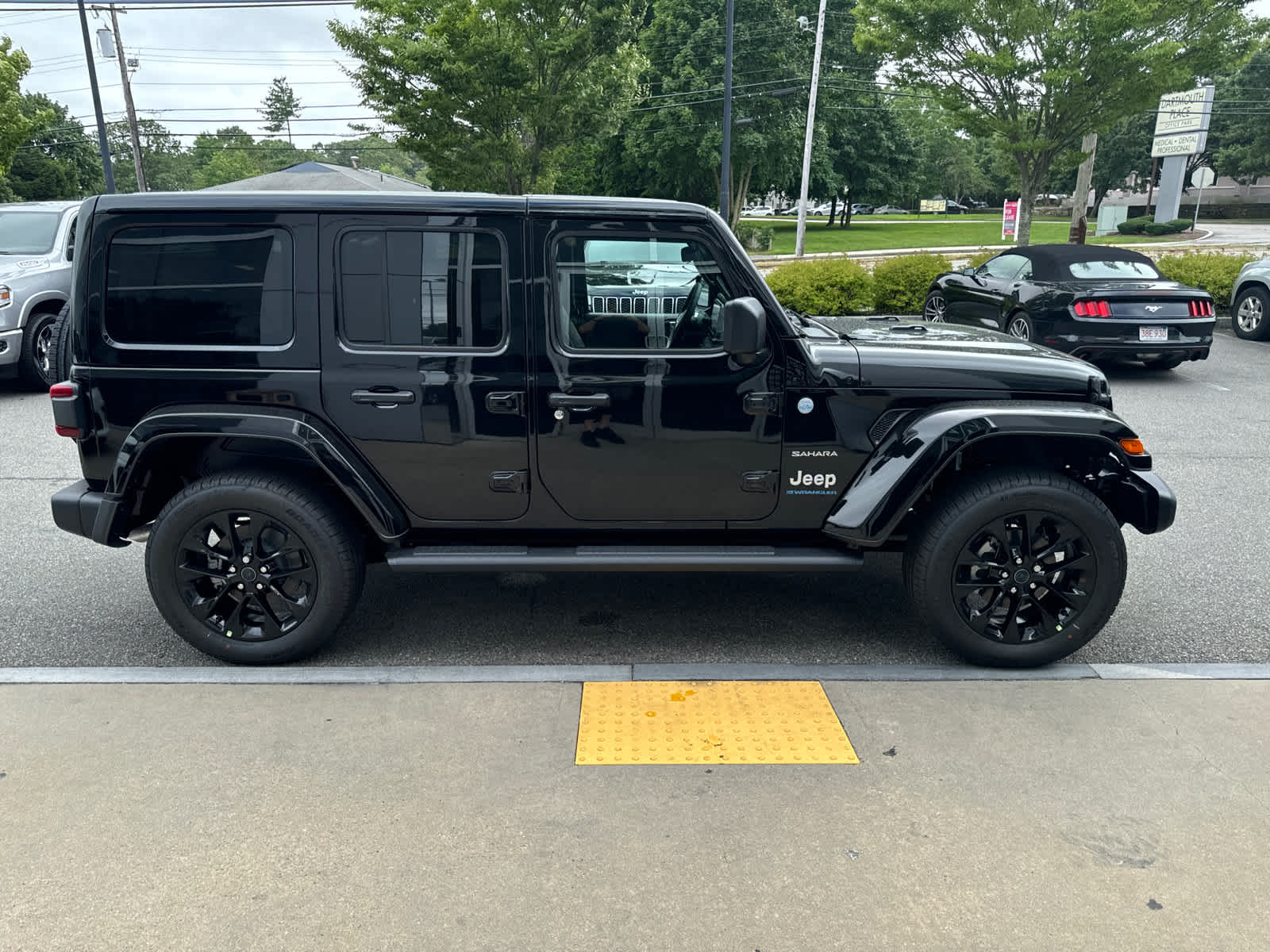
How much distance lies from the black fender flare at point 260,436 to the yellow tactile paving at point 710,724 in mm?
1171

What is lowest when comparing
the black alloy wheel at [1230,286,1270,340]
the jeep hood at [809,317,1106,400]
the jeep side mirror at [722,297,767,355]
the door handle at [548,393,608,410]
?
the black alloy wheel at [1230,286,1270,340]

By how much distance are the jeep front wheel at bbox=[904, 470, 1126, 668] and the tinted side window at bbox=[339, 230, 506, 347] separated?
1.90 meters

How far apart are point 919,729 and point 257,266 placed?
9.81ft

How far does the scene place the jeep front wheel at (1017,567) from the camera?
3.65m

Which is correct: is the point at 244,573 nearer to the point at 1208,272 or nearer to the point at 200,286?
Result: the point at 200,286

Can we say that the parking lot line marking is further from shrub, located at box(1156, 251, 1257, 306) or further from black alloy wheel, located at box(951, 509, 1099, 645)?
black alloy wheel, located at box(951, 509, 1099, 645)

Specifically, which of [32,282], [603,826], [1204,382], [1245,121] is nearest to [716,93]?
[1204,382]

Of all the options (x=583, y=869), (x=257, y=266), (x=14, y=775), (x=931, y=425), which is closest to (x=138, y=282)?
(x=257, y=266)

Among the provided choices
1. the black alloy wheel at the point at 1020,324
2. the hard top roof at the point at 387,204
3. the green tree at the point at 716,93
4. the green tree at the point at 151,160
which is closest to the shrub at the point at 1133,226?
the green tree at the point at 716,93

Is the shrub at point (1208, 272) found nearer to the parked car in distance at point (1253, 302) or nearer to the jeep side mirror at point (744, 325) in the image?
the parked car in distance at point (1253, 302)

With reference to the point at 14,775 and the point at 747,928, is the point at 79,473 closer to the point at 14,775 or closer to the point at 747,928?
the point at 14,775

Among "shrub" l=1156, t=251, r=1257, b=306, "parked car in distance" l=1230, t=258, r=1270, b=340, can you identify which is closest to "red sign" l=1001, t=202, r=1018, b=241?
"shrub" l=1156, t=251, r=1257, b=306

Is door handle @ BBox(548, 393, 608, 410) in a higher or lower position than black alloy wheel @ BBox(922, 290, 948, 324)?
higher

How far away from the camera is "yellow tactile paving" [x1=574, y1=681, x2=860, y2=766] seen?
318cm
